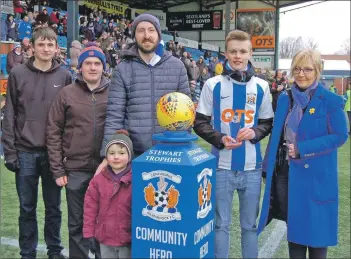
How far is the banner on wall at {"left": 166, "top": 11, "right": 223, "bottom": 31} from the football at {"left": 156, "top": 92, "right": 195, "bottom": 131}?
29.1 m

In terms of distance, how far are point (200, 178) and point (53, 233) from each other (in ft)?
6.42

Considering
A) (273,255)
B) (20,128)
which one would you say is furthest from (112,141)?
(273,255)

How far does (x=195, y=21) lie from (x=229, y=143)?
2947 centimetres

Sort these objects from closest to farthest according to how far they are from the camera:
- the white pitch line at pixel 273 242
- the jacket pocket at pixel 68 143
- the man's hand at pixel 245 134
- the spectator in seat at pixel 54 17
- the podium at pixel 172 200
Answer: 1. the podium at pixel 172 200
2. the man's hand at pixel 245 134
3. the jacket pocket at pixel 68 143
4. the white pitch line at pixel 273 242
5. the spectator in seat at pixel 54 17

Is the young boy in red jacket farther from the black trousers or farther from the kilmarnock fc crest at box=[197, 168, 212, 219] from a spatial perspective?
the black trousers

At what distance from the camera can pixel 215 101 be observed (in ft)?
→ 9.00

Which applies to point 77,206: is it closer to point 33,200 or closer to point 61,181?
point 61,181

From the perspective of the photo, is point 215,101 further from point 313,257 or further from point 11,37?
point 11,37

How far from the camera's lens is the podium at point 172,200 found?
1928 millimetres

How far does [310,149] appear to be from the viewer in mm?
2596

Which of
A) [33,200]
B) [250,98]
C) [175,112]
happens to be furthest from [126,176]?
[33,200]

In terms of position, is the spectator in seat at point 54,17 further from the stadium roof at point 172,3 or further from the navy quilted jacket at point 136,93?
the stadium roof at point 172,3

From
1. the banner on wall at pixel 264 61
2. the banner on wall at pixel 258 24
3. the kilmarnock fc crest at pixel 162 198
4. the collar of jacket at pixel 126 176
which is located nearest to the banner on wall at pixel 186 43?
the banner on wall at pixel 258 24

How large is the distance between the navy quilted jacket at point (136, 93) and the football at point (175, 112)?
62cm
